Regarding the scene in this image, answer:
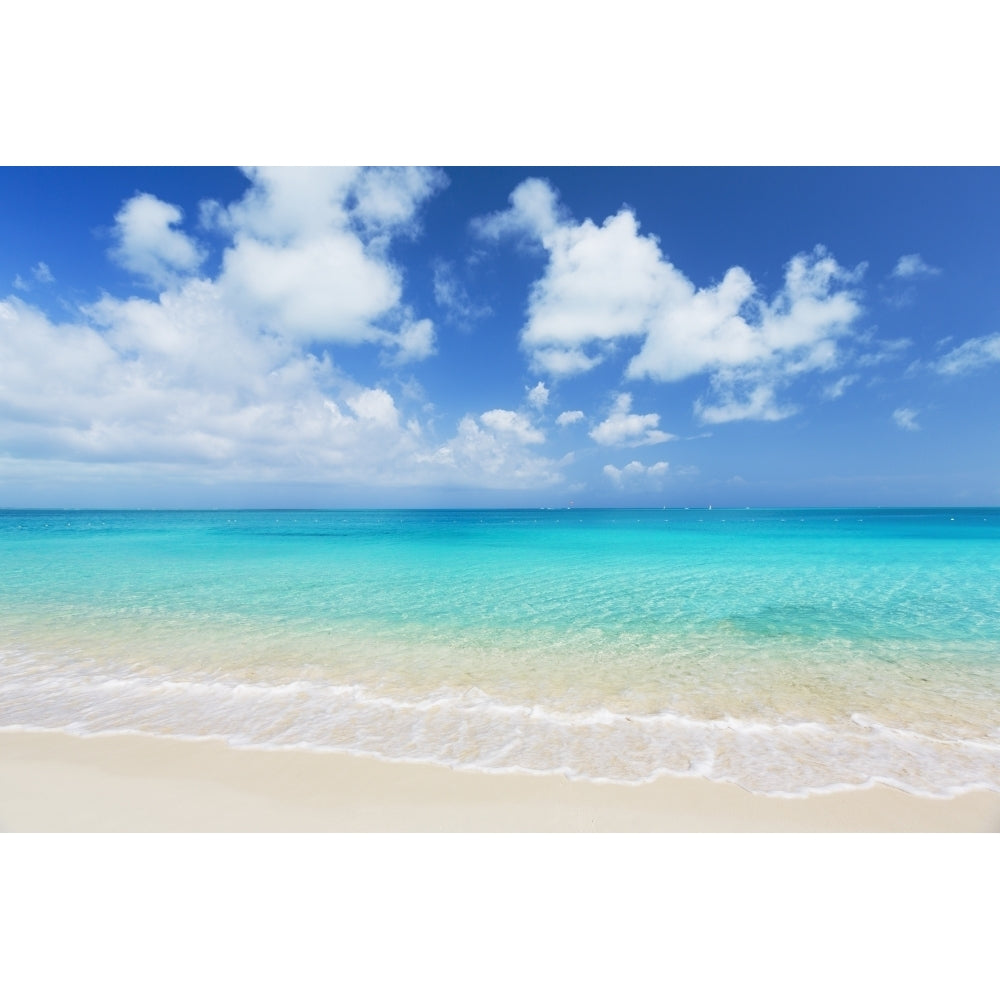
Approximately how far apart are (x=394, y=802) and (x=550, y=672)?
4.60 m

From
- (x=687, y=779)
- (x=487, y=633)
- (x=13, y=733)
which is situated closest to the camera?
(x=687, y=779)

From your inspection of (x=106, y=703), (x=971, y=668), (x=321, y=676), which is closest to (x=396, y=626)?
(x=321, y=676)

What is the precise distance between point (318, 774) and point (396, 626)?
22.6 feet

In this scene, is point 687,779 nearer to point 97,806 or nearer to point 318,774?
point 318,774

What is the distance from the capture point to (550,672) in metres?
9.36

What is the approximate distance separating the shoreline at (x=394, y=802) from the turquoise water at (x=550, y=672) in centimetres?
33

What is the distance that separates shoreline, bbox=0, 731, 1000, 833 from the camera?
4.96 metres

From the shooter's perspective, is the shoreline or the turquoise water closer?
the shoreline

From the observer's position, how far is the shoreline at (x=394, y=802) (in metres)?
4.96

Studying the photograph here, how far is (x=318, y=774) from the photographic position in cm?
582

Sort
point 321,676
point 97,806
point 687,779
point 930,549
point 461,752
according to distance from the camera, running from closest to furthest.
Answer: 1. point 97,806
2. point 687,779
3. point 461,752
4. point 321,676
5. point 930,549

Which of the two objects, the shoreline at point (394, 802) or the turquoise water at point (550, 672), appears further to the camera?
the turquoise water at point (550, 672)

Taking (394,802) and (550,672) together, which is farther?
(550,672)

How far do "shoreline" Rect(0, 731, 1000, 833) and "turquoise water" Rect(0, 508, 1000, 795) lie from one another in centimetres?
33
